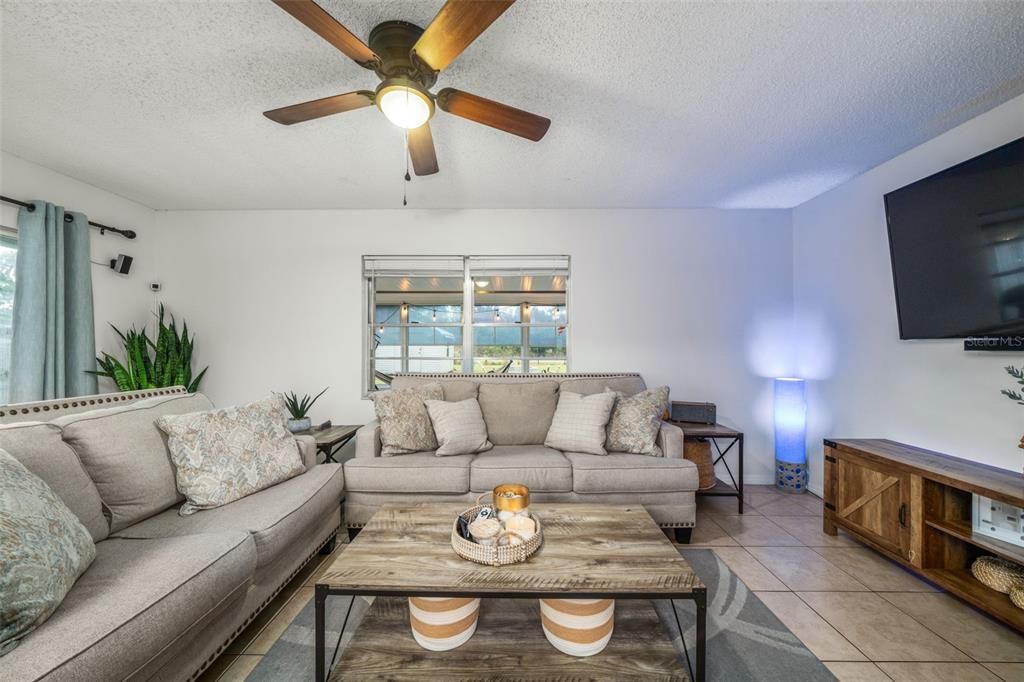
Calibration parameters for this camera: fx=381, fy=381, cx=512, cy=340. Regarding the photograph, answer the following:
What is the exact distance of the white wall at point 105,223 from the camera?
2521 mm

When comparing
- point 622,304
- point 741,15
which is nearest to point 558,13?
point 741,15

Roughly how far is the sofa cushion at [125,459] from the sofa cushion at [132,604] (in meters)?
0.18

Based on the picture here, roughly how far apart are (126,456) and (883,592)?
140 inches

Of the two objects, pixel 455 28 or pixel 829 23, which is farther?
pixel 829 23

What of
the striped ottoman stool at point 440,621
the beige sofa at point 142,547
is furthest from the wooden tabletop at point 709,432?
the beige sofa at point 142,547

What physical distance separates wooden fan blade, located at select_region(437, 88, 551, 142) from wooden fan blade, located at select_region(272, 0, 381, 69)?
0.29m

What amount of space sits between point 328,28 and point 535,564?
6.22 feet

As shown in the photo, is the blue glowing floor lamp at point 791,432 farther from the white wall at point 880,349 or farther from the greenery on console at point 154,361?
the greenery on console at point 154,361

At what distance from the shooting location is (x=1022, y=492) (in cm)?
155

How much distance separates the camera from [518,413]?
2.85m

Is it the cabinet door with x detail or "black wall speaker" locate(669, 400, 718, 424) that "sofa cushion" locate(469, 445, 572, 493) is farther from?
the cabinet door with x detail

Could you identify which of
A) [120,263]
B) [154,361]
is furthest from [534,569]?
[120,263]

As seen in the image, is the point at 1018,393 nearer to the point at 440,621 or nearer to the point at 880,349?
the point at 880,349

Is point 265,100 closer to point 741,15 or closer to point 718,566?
point 741,15
